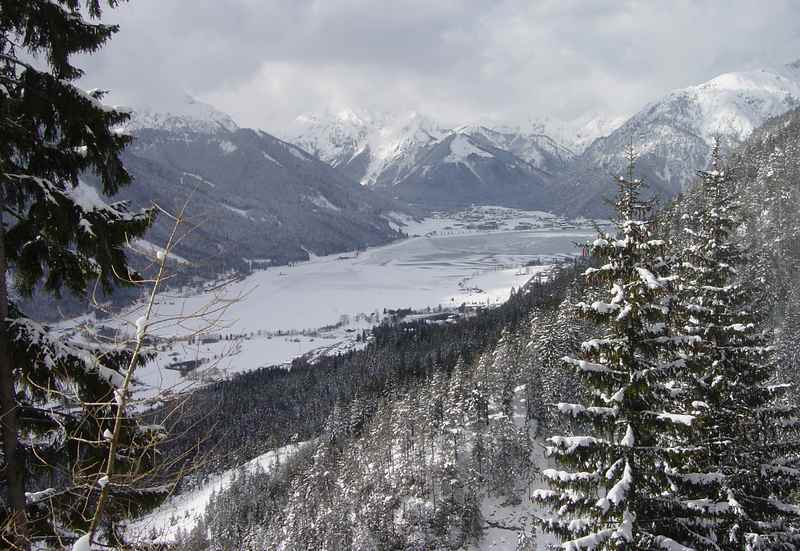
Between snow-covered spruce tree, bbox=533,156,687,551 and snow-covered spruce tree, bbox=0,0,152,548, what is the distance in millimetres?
8693

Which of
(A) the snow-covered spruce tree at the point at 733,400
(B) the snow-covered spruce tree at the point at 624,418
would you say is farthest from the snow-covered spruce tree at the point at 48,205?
(A) the snow-covered spruce tree at the point at 733,400

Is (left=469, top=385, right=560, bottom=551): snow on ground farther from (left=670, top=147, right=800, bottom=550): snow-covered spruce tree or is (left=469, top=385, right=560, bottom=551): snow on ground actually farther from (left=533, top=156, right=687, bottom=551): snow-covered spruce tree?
(left=533, top=156, right=687, bottom=551): snow-covered spruce tree

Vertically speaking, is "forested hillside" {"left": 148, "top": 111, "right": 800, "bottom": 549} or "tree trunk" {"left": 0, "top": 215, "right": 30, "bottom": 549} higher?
"tree trunk" {"left": 0, "top": 215, "right": 30, "bottom": 549}

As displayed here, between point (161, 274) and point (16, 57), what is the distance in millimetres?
4279

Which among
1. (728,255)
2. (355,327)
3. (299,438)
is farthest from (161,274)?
(355,327)

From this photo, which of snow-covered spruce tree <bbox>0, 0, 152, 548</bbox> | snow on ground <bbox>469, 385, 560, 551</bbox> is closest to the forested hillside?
Result: snow on ground <bbox>469, 385, 560, 551</bbox>

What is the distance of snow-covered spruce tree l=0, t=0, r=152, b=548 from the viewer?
6172 millimetres

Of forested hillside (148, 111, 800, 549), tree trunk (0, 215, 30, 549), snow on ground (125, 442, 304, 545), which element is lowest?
snow on ground (125, 442, 304, 545)

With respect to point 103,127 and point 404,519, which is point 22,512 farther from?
point 404,519

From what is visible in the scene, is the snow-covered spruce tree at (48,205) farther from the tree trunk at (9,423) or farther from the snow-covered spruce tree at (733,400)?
the snow-covered spruce tree at (733,400)

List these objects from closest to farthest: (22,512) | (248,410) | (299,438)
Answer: (22,512), (299,438), (248,410)

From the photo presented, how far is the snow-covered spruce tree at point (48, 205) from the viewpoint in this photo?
20.2 ft

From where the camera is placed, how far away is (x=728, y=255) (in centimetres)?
1446

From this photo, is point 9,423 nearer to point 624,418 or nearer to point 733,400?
point 624,418
